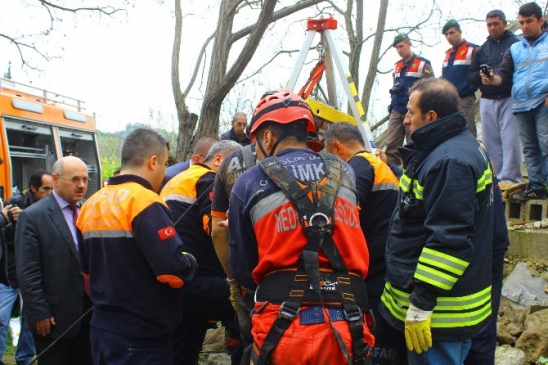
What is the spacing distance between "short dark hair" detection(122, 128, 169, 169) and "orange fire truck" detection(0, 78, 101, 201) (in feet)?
14.9

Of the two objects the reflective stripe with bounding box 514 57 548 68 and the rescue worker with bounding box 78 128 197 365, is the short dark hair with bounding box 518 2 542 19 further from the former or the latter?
the rescue worker with bounding box 78 128 197 365

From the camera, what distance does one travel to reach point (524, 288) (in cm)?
525

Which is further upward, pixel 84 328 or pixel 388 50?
pixel 388 50

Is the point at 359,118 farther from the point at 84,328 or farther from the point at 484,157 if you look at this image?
the point at 84,328

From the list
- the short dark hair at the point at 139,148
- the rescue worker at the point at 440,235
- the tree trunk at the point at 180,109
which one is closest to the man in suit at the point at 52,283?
the short dark hair at the point at 139,148

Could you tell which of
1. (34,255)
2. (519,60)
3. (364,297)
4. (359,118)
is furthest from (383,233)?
(519,60)

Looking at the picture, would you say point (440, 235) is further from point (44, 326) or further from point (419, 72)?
point (419, 72)

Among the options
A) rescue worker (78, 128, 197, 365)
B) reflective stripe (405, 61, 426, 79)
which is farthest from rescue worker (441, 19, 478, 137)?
rescue worker (78, 128, 197, 365)

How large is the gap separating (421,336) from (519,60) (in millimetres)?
4587

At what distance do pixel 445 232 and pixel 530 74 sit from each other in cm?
419

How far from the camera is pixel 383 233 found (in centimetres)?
374

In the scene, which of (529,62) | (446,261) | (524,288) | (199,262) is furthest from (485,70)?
(446,261)

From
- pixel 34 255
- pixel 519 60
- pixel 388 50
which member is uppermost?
pixel 388 50

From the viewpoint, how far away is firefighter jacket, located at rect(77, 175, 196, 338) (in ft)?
10.0
